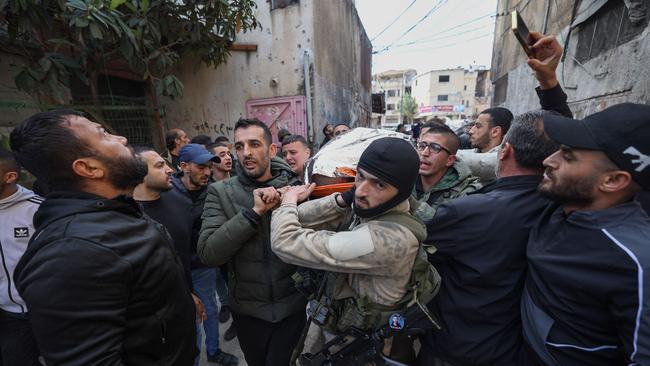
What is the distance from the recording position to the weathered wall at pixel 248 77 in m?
6.82

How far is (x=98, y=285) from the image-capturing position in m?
0.97

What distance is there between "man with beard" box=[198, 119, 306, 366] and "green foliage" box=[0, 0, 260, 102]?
306 centimetres

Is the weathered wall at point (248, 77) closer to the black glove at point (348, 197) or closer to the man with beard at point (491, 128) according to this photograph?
the man with beard at point (491, 128)

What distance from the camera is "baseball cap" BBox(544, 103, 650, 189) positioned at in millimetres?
975

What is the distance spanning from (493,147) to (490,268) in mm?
2044

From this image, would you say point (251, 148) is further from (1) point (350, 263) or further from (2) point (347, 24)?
(2) point (347, 24)

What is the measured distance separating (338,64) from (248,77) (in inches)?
143

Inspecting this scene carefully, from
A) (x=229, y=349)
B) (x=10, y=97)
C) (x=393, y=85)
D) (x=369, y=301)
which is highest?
(x=393, y=85)

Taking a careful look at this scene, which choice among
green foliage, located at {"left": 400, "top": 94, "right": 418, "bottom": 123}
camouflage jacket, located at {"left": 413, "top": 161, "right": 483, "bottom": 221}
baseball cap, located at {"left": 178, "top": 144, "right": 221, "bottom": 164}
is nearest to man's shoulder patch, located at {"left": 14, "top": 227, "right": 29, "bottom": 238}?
baseball cap, located at {"left": 178, "top": 144, "right": 221, "bottom": 164}

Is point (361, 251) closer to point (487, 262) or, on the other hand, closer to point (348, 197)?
point (348, 197)

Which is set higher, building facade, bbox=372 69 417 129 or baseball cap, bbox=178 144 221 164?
building facade, bbox=372 69 417 129

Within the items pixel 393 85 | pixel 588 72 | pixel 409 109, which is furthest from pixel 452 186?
pixel 393 85

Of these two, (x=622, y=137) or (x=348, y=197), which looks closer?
(x=622, y=137)

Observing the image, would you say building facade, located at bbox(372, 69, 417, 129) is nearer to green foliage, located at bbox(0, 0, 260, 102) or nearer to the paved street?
green foliage, located at bbox(0, 0, 260, 102)
